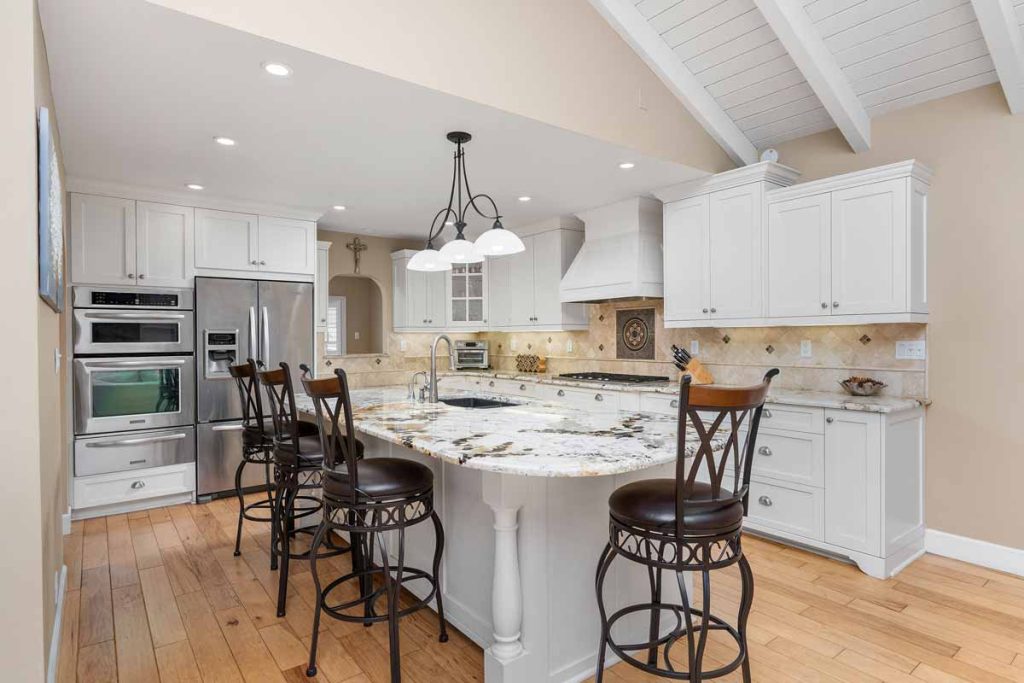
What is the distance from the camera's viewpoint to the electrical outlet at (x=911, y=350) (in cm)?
333

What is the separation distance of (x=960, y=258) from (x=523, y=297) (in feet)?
11.3

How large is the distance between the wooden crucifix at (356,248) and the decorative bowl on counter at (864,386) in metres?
4.63

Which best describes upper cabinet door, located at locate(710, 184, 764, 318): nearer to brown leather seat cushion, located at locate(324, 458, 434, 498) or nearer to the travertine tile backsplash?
the travertine tile backsplash

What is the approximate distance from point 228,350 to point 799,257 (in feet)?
13.6

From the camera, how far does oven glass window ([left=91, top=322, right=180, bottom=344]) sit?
396 cm

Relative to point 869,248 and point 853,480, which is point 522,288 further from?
point 853,480

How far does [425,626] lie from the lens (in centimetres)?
241

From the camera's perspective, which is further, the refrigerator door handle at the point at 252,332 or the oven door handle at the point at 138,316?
the refrigerator door handle at the point at 252,332

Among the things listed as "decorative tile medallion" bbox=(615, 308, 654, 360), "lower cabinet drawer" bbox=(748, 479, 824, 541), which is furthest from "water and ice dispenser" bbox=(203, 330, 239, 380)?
"lower cabinet drawer" bbox=(748, 479, 824, 541)

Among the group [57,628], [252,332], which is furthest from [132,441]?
[57,628]

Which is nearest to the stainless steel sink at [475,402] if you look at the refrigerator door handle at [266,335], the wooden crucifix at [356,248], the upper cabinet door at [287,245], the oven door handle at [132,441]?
the refrigerator door handle at [266,335]

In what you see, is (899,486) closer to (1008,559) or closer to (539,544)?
(1008,559)

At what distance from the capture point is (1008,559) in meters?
3.03

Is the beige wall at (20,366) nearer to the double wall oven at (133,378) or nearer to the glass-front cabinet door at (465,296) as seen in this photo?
the double wall oven at (133,378)
